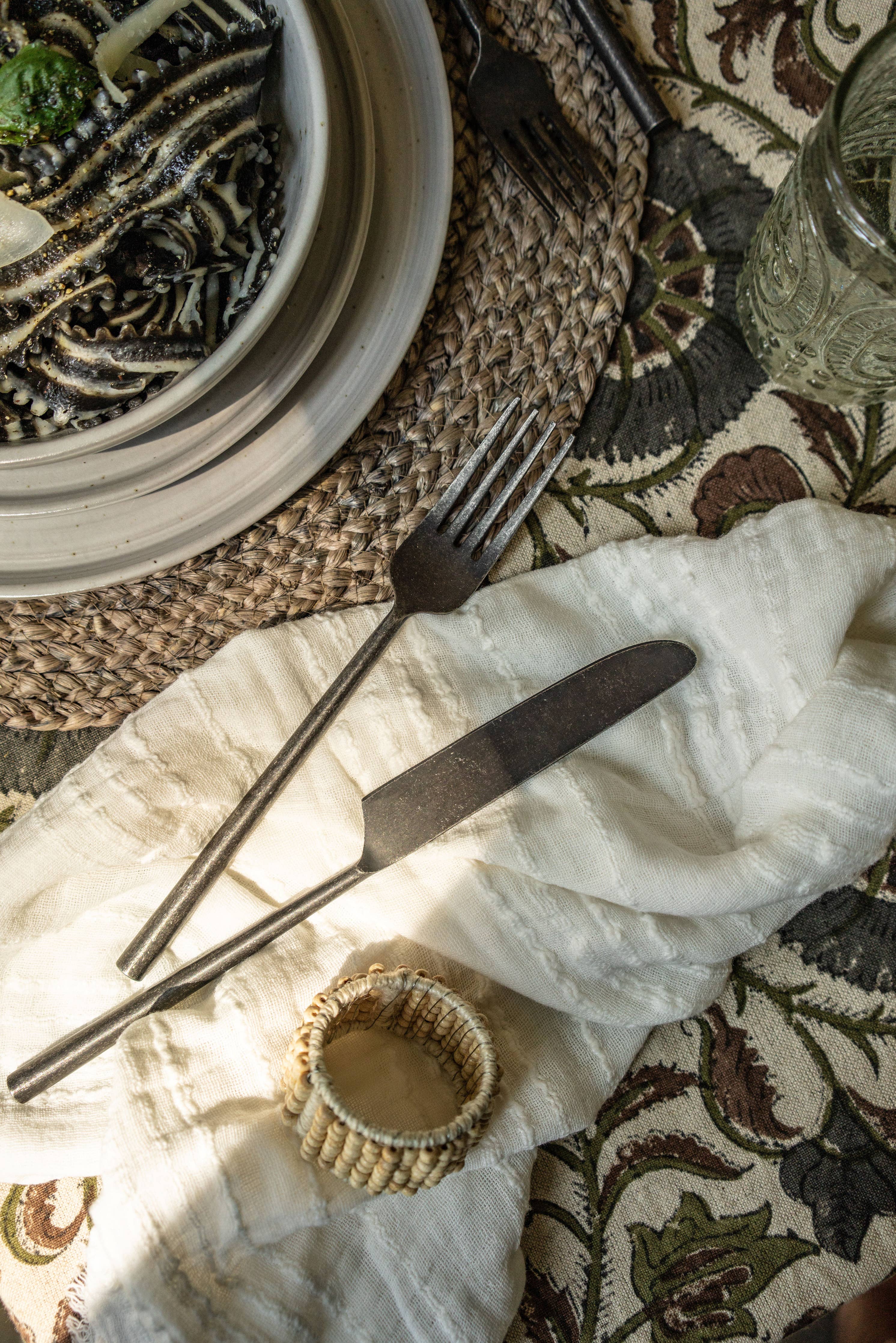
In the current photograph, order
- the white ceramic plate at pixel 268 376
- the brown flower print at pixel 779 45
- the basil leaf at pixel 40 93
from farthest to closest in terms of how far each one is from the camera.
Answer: the brown flower print at pixel 779 45 → the white ceramic plate at pixel 268 376 → the basil leaf at pixel 40 93

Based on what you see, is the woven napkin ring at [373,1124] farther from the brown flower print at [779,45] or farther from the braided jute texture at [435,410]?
the brown flower print at [779,45]

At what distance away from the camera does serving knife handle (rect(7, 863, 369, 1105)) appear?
59 centimetres

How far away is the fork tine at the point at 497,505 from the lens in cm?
64

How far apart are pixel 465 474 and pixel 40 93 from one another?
322 millimetres

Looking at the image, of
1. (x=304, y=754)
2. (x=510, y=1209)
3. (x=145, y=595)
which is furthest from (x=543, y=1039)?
(x=145, y=595)

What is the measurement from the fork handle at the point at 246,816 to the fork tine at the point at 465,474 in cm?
7

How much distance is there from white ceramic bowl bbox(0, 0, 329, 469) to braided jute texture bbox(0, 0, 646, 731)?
0.14 m

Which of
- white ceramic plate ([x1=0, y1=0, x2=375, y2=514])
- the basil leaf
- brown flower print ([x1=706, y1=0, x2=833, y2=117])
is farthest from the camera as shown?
brown flower print ([x1=706, y1=0, x2=833, y2=117])

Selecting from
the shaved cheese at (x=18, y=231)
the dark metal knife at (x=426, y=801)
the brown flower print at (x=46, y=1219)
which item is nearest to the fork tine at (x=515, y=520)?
the dark metal knife at (x=426, y=801)

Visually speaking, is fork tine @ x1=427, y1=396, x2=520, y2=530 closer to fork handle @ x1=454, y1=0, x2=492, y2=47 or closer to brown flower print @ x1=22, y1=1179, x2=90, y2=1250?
fork handle @ x1=454, y1=0, x2=492, y2=47

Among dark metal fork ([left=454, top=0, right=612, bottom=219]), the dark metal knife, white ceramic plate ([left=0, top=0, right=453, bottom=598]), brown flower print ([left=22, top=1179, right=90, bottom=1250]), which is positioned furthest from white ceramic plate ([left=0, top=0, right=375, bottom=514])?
brown flower print ([left=22, top=1179, right=90, bottom=1250])

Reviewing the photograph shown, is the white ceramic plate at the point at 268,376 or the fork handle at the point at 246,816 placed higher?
the white ceramic plate at the point at 268,376

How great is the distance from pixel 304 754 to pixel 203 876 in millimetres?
106

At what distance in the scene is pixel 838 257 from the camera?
53 cm
